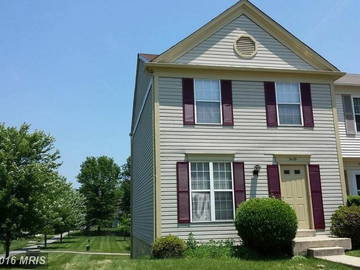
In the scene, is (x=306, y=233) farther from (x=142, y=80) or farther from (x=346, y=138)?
(x=142, y=80)

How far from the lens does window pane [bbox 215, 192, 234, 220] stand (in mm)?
11547

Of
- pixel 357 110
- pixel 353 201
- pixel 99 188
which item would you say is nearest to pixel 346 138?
pixel 357 110

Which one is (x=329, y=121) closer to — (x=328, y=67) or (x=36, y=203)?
(x=328, y=67)

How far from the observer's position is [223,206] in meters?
11.6

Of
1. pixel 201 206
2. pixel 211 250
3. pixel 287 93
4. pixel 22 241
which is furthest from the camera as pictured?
pixel 22 241

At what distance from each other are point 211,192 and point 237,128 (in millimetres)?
2313

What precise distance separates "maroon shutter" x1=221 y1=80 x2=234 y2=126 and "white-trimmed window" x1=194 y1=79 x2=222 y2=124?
0.44 feet

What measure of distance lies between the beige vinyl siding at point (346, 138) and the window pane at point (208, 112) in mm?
5543

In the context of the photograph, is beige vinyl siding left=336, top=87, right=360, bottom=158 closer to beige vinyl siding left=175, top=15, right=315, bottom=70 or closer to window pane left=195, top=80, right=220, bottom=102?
beige vinyl siding left=175, top=15, right=315, bottom=70

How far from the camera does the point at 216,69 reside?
1238 cm

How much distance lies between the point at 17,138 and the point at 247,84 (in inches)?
381

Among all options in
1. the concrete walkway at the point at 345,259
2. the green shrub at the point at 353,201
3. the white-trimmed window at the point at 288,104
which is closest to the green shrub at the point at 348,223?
the green shrub at the point at 353,201

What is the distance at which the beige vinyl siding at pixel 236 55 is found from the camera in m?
12.6

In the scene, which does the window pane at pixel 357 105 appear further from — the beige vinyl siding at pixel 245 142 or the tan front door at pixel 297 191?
the tan front door at pixel 297 191
